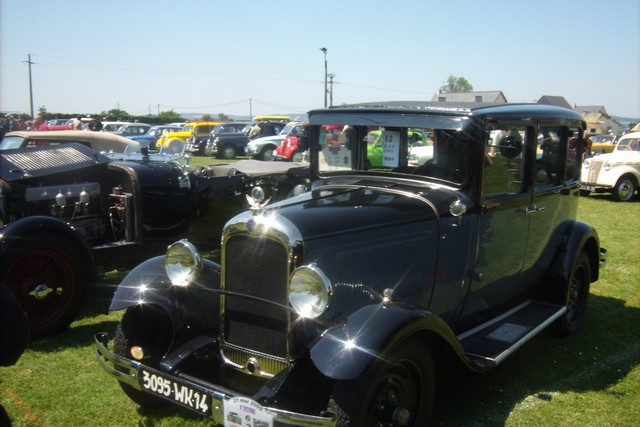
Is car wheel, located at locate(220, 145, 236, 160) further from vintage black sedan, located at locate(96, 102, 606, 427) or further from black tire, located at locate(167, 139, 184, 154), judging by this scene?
vintage black sedan, located at locate(96, 102, 606, 427)

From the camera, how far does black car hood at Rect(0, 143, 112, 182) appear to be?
570 centimetres

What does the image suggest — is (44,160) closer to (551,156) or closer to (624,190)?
(551,156)

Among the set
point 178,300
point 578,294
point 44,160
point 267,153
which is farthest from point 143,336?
point 267,153

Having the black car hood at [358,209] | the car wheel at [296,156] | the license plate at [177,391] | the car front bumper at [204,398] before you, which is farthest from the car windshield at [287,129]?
the license plate at [177,391]

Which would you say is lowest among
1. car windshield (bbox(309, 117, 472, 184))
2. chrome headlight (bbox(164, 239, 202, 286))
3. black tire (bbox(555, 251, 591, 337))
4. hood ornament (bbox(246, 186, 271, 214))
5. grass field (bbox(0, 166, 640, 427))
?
grass field (bbox(0, 166, 640, 427))

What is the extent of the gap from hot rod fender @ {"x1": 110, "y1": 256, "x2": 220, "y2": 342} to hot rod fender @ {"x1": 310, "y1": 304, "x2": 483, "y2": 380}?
1025mm

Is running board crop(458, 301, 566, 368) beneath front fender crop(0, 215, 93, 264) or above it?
beneath

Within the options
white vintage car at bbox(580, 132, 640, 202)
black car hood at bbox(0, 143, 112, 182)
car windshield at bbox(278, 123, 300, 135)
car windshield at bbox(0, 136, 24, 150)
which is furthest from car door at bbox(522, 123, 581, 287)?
car windshield at bbox(278, 123, 300, 135)

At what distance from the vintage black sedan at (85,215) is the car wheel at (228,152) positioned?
57.0 feet

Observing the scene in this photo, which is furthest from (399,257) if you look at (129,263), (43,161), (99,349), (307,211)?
(43,161)

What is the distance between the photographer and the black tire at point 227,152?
2448 centimetres

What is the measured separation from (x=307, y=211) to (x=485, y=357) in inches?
57.1

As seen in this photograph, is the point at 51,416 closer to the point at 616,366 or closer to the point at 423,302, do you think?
the point at 423,302

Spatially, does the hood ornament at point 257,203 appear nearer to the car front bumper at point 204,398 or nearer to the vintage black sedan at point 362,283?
the vintage black sedan at point 362,283
